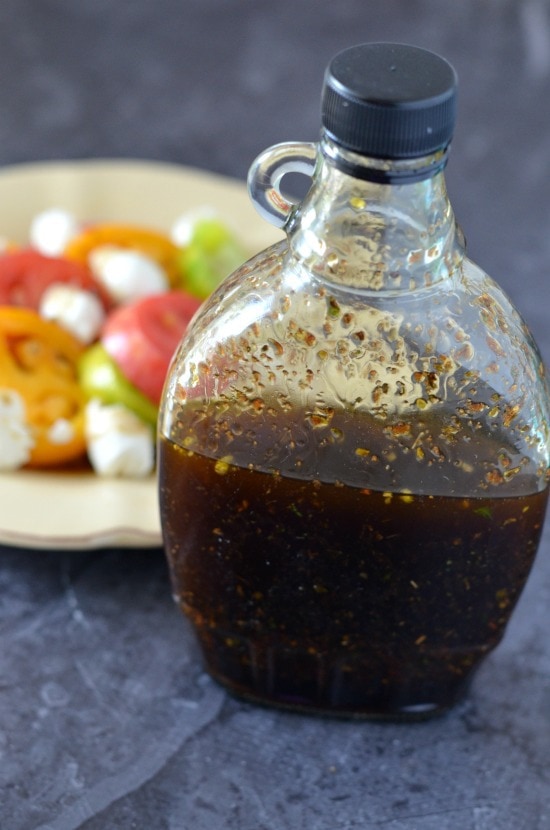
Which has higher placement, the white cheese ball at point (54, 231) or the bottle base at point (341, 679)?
the white cheese ball at point (54, 231)

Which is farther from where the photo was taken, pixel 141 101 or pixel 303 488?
pixel 141 101

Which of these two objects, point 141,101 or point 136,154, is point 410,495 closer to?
point 136,154

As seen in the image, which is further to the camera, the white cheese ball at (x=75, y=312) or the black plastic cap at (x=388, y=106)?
the white cheese ball at (x=75, y=312)

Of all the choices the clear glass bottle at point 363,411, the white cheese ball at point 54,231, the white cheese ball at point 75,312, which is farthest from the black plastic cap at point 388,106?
the white cheese ball at point 54,231

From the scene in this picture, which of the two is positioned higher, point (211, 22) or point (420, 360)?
point (420, 360)

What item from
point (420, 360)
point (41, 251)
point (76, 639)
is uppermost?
point (420, 360)

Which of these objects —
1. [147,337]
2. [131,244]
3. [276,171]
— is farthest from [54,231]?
[276,171]

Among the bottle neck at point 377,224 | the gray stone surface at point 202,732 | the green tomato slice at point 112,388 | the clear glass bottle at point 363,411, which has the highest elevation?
the bottle neck at point 377,224

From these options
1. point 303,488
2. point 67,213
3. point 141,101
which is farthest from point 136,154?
point 303,488

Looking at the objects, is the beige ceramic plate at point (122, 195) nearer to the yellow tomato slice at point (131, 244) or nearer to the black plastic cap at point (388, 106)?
the yellow tomato slice at point (131, 244)
